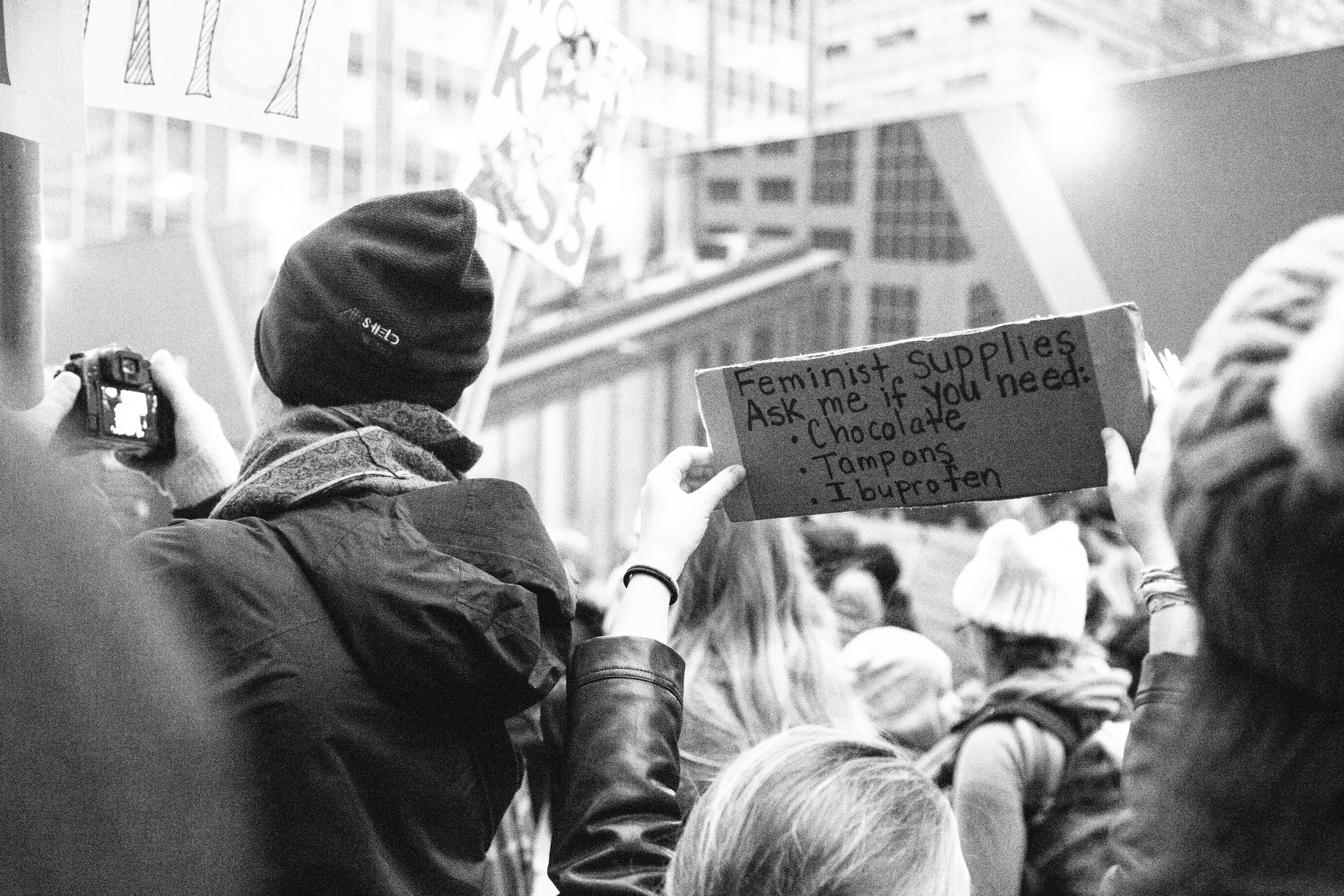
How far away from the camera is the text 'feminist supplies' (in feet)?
4.57

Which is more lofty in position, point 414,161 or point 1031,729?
point 414,161

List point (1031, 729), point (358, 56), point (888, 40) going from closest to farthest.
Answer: point (1031, 729) → point (888, 40) → point (358, 56)

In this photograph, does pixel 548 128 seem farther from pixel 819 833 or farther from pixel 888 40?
pixel 888 40

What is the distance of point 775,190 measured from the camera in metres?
5.23

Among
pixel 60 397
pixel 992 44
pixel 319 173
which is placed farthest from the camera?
pixel 319 173

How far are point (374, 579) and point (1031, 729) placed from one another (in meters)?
1.78

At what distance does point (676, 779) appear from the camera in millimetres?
1335

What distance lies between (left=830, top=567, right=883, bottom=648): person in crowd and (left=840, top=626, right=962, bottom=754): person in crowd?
772 millimetres

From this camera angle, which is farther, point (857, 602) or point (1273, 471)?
point (857, 602)

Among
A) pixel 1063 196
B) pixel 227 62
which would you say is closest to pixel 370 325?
pixel 227 62

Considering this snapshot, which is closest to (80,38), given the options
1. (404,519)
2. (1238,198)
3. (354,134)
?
(404,519)

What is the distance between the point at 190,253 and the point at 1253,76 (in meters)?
5.82

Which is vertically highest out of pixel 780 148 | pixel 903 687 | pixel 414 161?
pixel 414 161

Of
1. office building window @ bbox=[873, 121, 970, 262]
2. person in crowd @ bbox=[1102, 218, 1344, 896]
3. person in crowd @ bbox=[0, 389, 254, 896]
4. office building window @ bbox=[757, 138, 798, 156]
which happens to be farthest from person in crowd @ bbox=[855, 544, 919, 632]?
person in crowd @ bbox=[0, 389, 254, 896]
